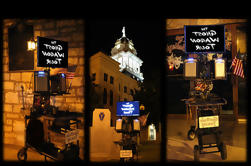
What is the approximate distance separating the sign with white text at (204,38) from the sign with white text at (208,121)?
1330 mm

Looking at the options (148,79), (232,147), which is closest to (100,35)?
(148,79)

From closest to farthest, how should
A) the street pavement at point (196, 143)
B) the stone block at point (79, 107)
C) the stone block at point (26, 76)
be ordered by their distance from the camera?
1. the street pavement at point (196, 143)
2. the stone block at point (79, 107)
3. the stone block at point (26, 76)

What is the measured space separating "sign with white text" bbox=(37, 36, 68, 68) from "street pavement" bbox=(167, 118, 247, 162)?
3170 mm

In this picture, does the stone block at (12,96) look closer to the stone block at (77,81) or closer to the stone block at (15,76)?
the stone block at (15,76)

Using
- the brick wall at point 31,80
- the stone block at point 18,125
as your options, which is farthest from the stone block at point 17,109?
the stone block at point 18,125

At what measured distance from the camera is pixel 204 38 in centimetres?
420

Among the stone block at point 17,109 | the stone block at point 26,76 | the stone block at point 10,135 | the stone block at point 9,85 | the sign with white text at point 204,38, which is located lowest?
the stone block at point 10,135

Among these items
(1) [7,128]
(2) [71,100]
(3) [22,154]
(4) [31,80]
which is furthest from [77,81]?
(1) [7,128]

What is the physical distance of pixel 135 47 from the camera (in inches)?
242

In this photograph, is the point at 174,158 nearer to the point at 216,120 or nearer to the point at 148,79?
the point at 216,120

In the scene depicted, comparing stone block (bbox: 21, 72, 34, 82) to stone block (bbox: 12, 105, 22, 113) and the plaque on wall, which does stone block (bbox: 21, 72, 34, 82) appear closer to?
the plaque on wall

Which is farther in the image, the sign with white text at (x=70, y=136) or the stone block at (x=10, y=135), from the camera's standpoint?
the stone block at (x=10, y=135)

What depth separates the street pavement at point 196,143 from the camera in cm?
446

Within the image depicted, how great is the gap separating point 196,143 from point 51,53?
3.91 m
